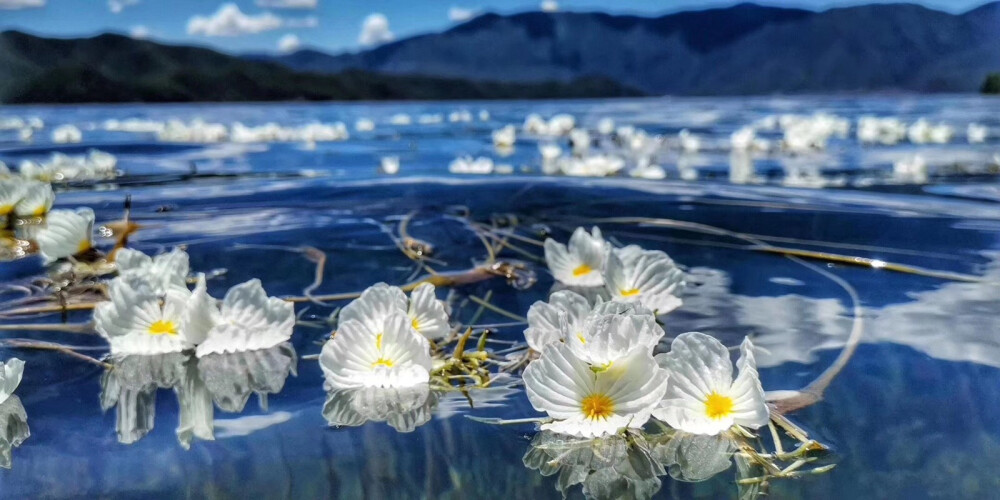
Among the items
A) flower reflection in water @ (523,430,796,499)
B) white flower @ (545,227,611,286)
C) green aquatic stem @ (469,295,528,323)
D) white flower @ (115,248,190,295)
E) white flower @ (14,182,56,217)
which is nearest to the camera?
flower reflection in water @ (523,430,796,499)

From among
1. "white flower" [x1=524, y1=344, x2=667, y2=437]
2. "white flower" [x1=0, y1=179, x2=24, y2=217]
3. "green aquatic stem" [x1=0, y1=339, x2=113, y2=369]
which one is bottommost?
"green aquatic stem" [x1=0, y1=339, x2=113, y2=369]

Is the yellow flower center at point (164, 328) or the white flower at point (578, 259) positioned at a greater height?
the white flower at point (578, 259)

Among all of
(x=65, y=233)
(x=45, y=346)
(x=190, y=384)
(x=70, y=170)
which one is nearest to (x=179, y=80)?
(x=70, y=170)

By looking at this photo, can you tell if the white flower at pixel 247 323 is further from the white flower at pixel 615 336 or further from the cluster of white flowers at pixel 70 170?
the cluster of white flowers at pixel 70 170

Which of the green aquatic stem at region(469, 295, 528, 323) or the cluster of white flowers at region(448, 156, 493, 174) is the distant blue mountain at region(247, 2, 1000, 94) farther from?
the green aquatic stem at region(469, 295, 528, 323)

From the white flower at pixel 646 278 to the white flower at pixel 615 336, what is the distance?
496mm

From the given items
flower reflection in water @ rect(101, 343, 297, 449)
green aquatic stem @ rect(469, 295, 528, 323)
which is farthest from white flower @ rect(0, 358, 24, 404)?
green aquatic stem @ rect(469, 295, 528, 323)

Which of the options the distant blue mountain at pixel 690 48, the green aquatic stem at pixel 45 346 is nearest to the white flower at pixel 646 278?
the green aquatic stem at pixel 45 346

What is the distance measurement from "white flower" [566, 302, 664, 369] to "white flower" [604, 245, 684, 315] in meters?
0.50

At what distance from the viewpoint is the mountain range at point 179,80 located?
387 inches

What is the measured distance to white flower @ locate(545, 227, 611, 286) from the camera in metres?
1.78

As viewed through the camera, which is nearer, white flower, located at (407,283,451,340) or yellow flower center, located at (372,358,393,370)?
yellow flower center, located at (372,358,393,370)

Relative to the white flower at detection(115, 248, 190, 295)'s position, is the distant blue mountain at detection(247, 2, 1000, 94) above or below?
above

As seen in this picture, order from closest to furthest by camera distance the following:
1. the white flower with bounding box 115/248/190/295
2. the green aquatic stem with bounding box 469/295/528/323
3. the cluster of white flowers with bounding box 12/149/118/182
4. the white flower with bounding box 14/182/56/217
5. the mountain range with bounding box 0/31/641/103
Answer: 1. the white flower with bounding box 115/248/190/295
2. the green aquatic stem with bounding box 469/295/528/323
3. the white flower with bounding box 14/182/56/217
4. the cluster of white flowers with bounding box 12/149/118/182
5. the mountain range with bounding box 0/31/641/103
